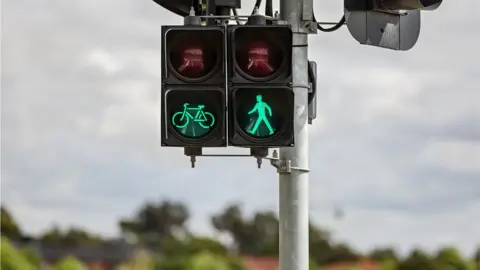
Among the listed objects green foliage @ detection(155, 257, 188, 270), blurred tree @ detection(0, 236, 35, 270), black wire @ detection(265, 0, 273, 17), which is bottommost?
blurred tree @ detection(0, 236, 35, 270)

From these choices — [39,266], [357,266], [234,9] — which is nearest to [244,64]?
[234,9]

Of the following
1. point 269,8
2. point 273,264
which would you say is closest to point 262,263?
point 273,264

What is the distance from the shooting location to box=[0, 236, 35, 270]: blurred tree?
1501cm

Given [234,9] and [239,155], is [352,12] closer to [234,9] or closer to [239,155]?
[234,9]

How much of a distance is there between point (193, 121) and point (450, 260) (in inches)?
348

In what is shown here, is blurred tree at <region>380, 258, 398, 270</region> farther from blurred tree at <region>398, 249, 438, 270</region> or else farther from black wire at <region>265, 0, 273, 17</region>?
black wire at <region>265, 0, 273, 17</region>

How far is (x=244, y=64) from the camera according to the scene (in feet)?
21.7

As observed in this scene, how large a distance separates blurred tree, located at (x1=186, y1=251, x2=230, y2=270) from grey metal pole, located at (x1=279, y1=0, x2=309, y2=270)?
17.2 feet

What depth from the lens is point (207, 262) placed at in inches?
504

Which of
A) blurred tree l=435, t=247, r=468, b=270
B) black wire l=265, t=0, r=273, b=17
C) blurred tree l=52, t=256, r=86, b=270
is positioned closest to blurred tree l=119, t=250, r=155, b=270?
blurred tree l=52, t=256, r=86, b=270

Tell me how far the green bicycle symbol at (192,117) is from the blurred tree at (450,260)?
8170 mm

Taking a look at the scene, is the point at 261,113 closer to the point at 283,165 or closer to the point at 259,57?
the point at 259,57

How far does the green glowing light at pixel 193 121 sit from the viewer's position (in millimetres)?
6566

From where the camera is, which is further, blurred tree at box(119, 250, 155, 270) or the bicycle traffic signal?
blurred tree at box(119, 250, 155, 270)
